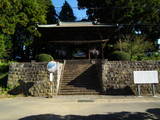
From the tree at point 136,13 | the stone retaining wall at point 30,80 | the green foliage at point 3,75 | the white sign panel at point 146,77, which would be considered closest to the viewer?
the white sign panel at point 146,77

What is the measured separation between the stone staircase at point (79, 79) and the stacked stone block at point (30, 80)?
1.19 m

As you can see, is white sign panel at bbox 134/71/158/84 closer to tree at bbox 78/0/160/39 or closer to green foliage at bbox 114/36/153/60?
green foliage at bbox 114/36/153/60

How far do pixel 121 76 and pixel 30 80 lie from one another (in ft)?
21.8

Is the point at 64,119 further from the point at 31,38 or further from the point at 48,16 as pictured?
the point at 48,16

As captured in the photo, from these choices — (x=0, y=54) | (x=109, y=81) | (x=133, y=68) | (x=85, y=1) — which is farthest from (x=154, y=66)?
(x=85, y=1)

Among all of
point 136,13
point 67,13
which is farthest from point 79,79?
point 67,13

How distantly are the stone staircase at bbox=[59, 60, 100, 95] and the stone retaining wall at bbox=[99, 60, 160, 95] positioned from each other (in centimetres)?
88

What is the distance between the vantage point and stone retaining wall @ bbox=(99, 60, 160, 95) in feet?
64.3

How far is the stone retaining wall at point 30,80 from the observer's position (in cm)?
1919

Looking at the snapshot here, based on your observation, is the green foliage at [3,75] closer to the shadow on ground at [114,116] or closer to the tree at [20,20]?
the tree at [20,20]

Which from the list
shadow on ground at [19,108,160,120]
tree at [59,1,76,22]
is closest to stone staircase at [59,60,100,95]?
shadow on ground at [19,108,160,120]

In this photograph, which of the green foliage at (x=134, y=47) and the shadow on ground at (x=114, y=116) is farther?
the green foliage at (x=134, y=47)

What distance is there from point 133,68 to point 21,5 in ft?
47.5

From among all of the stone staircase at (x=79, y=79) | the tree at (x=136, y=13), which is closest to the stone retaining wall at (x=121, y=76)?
the stone staircase at (x=79, y=79)
